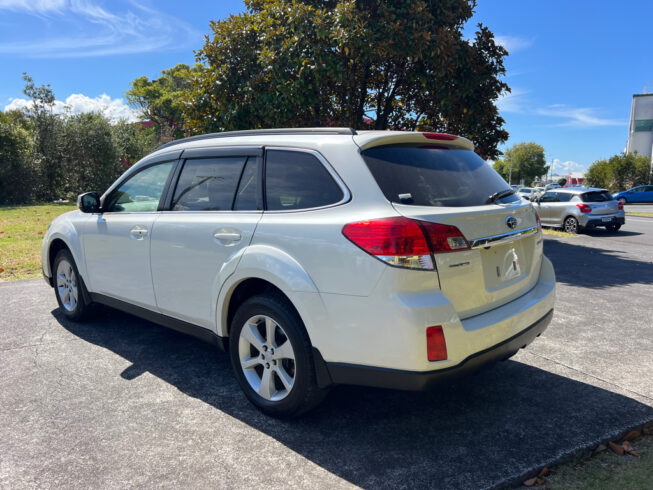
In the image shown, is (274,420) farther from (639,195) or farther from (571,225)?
(639,195)

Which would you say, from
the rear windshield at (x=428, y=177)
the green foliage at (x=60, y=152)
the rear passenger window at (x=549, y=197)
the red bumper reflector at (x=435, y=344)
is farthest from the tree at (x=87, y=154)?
the red bumper reflector at (x=435, y=344)

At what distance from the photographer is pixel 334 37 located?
32.1 ft

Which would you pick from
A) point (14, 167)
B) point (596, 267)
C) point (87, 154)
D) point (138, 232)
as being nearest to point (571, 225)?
point (596, 267)

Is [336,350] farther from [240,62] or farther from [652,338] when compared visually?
[240,62]

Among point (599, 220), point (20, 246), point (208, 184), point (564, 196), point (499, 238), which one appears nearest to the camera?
point (499, 238)

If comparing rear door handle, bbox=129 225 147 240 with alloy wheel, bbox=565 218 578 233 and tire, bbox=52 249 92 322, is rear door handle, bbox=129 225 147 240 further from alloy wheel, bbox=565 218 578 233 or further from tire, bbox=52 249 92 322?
alloy wheel, bbox=565 218 578 233

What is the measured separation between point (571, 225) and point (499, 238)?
1464 cm

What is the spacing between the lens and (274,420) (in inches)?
124

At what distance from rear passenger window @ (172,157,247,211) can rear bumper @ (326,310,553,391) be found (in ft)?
4.73

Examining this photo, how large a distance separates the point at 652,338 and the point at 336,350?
3700mm

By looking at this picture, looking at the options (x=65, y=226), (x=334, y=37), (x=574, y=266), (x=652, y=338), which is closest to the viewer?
(x=652, y=338)

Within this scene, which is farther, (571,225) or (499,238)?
(571,225)

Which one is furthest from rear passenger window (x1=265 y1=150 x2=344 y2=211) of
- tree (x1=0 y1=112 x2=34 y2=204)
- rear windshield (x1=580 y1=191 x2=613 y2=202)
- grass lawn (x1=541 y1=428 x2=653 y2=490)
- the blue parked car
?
the blue parked car

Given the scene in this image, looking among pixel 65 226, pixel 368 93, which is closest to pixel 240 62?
pixel 368 93
